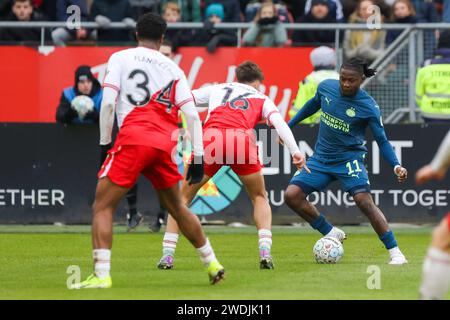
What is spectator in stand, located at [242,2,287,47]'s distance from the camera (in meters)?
20.7

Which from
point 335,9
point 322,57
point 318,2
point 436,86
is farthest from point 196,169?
point 335,9

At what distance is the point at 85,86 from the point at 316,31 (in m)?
4.08

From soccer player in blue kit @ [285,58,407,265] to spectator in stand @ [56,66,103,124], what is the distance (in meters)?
5.80

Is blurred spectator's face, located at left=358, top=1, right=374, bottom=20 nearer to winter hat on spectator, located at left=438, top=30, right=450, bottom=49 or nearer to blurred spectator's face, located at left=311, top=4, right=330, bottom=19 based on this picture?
blurred spectator's face, located at left=311, top=4, right=330, bottom=19

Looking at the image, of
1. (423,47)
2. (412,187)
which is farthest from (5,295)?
(423,47)

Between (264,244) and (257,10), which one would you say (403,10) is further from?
(264,244)

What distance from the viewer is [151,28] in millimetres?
11469

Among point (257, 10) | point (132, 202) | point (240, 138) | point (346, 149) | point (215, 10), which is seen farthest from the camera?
point (257, 10)

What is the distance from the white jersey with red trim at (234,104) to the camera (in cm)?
1382

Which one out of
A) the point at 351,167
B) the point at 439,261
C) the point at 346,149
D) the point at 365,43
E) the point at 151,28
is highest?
the point at 151,28

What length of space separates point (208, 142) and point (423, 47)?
7.77 m

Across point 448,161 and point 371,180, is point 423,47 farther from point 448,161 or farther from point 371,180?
point 448,161

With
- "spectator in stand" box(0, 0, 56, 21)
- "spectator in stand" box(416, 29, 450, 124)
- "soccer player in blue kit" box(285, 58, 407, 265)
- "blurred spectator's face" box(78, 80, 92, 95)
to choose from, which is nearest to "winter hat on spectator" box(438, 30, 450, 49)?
"spectator in stand" box(416, 29, 450, 124)

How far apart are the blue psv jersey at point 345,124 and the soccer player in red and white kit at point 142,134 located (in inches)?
122
